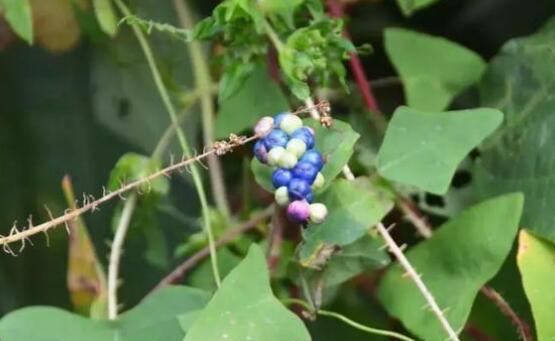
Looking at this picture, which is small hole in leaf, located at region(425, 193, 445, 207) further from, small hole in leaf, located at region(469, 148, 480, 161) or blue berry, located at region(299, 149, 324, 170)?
blue berry, located at region(299, 149, 324, 170)

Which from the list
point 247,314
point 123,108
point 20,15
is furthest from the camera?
point 123,108

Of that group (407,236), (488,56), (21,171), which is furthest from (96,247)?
(488,56)

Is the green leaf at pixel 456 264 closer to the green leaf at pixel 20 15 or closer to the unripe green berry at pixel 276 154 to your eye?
the unripe green berry at pixel 276 154

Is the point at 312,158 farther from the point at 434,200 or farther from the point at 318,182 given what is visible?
the point at 434,200

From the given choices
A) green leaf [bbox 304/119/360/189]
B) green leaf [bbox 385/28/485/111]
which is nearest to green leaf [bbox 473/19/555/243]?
green leaf [bbox 385/28/485/111]

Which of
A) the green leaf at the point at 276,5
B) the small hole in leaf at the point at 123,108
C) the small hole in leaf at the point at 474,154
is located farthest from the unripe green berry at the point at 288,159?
the small hole in leaf at the point at 123,108

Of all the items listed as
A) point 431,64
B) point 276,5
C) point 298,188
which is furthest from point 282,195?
point 431,64
